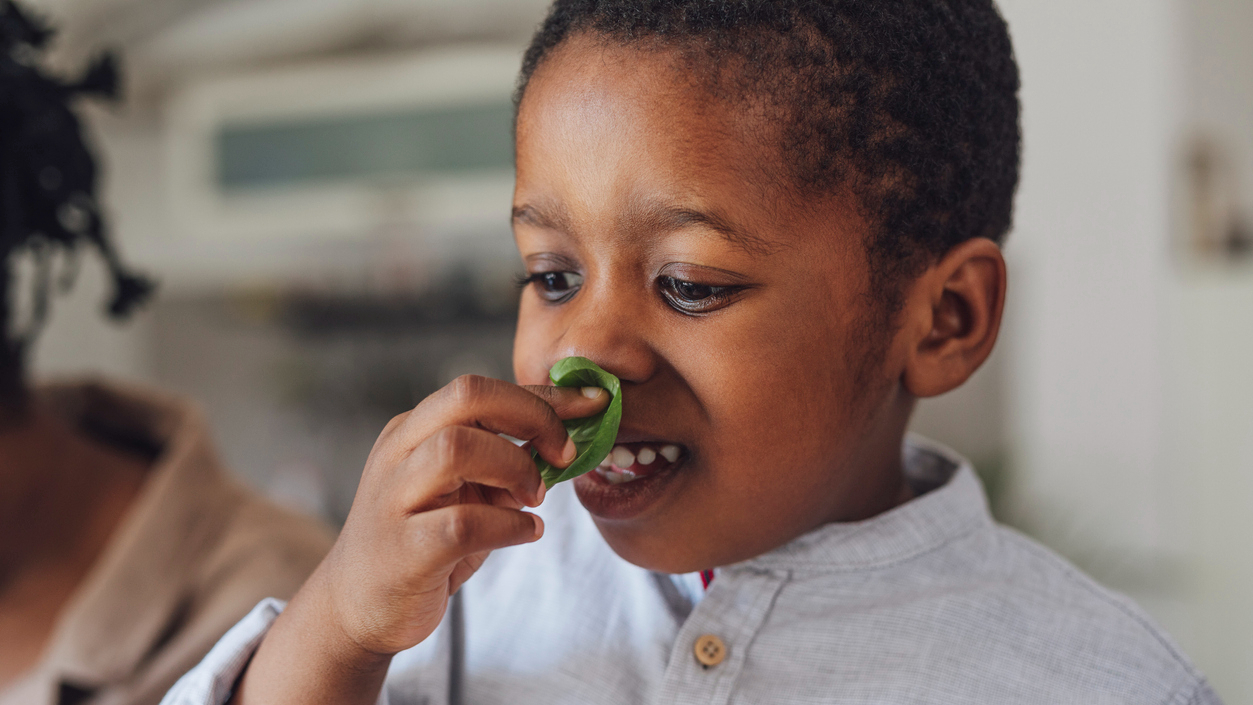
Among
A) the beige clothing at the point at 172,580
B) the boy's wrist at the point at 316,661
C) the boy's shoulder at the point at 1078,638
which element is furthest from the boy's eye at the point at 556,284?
the beige clothing at the point at 172,580

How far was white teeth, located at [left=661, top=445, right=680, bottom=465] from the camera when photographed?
0.68 m

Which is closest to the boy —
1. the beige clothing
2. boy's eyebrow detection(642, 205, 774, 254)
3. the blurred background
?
boy's eyebrow detection(642, 205, 774, 254)

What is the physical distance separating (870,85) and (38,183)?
104cm

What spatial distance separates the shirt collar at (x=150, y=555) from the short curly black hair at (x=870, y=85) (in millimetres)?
697

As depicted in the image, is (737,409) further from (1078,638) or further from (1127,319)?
(1127,319)

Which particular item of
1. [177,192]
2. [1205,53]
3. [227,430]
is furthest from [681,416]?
A: [177,192]

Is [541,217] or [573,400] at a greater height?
[541,217]

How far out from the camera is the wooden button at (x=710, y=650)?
2.47ft

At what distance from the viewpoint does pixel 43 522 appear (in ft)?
3.86

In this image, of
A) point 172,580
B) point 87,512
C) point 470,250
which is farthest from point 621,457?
point 470,250

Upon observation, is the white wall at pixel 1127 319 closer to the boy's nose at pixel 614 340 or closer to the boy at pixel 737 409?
the boy at pixel 737 409

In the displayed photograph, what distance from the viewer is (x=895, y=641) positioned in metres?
0.76

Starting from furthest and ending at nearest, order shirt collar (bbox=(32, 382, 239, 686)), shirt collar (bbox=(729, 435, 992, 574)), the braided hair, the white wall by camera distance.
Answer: the white wall
the braided hair
shirt collar (bbox=(32, 382, 239, 686))
shirt collar (bbox=(729, 435, 992, 574))

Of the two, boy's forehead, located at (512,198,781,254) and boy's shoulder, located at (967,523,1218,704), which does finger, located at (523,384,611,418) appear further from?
boy's shoulder, located at (967,523,1218,704)
